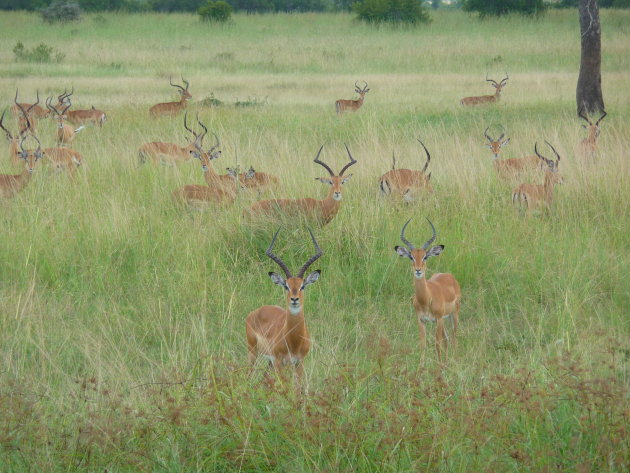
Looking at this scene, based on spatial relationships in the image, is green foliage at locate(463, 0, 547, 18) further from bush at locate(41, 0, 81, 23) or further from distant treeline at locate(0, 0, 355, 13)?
bush at locate(41, 0, 81, 23)

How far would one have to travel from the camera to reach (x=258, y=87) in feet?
58.2

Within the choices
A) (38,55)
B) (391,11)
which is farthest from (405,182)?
(391,11)

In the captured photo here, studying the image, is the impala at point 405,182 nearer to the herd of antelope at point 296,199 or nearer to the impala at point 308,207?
the herd of antelope at point 296,199

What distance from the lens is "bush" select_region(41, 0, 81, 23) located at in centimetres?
3534

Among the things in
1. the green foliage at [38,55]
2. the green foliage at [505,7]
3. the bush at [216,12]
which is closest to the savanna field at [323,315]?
the green foliage at [38,55]

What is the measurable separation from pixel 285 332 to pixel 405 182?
3.37m

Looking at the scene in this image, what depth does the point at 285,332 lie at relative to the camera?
3814mm

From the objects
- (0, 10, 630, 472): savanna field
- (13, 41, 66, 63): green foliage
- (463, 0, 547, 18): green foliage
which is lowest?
(13, 41, 66, 63): green foliage

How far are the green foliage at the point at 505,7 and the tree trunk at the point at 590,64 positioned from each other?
21886 mm

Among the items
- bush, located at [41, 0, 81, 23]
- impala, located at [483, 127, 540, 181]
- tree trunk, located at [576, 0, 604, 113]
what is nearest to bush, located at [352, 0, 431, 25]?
bush, located at [41, 0, 81, 23]

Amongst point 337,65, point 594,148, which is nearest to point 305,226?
point 594,148

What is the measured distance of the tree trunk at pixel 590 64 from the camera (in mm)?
12703

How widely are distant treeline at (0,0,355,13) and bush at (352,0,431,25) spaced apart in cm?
860

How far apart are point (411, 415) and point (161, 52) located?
965 inches
